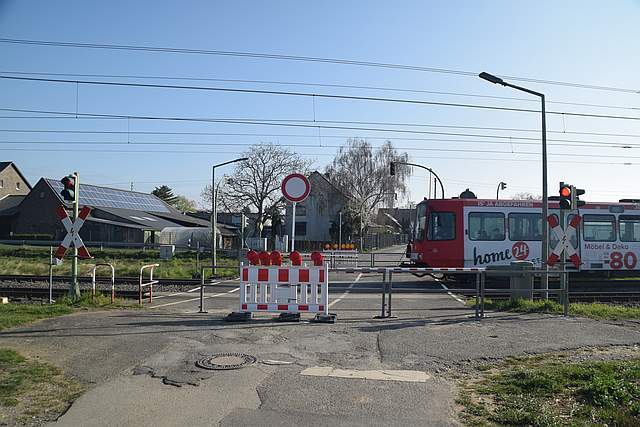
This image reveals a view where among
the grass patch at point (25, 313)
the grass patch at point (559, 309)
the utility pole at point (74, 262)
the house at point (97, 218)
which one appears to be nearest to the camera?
the grass patch at point (25, 313)

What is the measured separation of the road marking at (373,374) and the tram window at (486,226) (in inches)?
617

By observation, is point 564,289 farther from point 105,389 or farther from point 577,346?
point 105,389

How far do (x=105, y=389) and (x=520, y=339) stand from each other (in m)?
6.53

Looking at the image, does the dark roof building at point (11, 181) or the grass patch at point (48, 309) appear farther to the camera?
the dark roof building at point (11, 181)

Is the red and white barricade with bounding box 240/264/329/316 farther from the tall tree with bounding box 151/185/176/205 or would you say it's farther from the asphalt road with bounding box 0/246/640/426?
the tall tree with bounding box 151/185/176/205

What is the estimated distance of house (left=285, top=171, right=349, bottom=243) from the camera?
66062 mm

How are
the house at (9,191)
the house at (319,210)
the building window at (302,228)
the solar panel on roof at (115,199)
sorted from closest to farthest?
the solar panel on roof at (115,199) < the house at (9,191) < the house at (319,210) < the building window at (302,228)

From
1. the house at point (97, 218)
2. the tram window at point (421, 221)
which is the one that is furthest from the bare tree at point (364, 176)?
the tram window at point (421, 221)

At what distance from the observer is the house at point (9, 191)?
62625mm

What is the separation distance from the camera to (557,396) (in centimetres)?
593

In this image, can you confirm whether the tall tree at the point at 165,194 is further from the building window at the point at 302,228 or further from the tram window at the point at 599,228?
the tram window at the point at 599,228

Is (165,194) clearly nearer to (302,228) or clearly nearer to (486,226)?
(302,228)

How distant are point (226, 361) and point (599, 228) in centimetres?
1979

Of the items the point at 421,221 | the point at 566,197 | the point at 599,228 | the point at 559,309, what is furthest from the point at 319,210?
the point at 559,309
